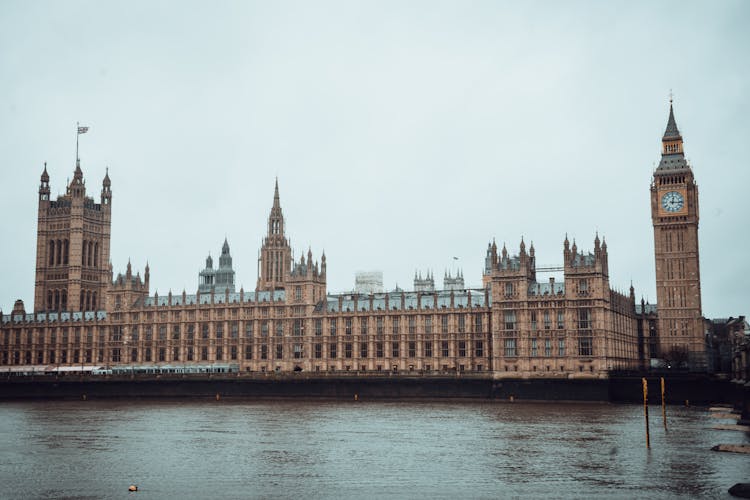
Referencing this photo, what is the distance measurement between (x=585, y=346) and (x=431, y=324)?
88.8 ft

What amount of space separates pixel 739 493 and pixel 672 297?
121516 millimetres

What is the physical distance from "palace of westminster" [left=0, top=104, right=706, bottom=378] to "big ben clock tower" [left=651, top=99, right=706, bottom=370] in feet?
0.60

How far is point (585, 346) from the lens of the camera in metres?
140

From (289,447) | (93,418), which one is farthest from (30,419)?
(289,447)

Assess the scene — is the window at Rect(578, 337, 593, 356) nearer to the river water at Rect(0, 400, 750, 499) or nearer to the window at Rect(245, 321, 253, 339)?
the river water at Rect(0, 400, 750, 499)

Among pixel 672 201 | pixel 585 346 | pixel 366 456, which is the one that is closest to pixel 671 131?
pixel 672 201

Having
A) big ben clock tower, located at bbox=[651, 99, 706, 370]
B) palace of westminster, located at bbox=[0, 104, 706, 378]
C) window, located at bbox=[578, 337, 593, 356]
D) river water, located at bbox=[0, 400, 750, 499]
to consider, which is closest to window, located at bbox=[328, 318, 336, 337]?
palace of westminster, located at bbox=[0, 104, 706, 378]

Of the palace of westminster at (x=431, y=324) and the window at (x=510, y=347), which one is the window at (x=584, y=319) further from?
the window at (x=510, y=347)

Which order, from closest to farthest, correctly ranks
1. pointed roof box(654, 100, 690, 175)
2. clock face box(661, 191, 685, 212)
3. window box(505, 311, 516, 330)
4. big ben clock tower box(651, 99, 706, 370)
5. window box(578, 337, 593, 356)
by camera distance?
window box(578, 337, 593, 356) < window box(505, 311, 516, 330) < big ben clock tower box(651, 99, 706, 370) < clock face box(661, 191, 685, 212) < pointed roof box(654, 100, 690, 175)

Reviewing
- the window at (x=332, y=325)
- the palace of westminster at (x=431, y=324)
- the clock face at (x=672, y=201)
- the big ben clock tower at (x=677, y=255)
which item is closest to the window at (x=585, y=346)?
the palace of westminster at (x=431, y=324)

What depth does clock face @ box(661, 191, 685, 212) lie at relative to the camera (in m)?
163

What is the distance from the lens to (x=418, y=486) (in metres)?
50.0

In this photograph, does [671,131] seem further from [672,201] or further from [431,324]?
[431,324]

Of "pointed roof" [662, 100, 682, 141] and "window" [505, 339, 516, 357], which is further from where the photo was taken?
"pointed roof" [662, 100, 682, 141]
